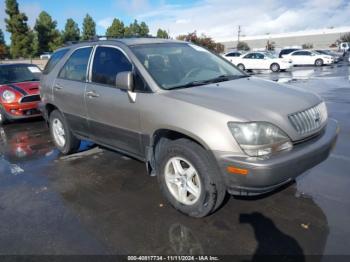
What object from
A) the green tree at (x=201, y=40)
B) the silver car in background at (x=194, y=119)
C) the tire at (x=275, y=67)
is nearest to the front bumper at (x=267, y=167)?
the silver car in background at (x=194, y=119)

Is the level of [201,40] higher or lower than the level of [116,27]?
lower

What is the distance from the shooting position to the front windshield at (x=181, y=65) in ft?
12.7

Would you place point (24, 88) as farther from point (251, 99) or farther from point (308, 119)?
point (308, 119)

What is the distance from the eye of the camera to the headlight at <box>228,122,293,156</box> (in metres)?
2.94

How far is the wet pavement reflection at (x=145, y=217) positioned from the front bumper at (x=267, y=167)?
0.50 meters

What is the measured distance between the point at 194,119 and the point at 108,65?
Answer: 1803mm

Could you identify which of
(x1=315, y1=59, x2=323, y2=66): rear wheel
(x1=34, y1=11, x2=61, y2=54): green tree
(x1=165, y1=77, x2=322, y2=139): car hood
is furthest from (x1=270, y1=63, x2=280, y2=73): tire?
(x1=34, y1=11, x2=61, y2=54): green tree

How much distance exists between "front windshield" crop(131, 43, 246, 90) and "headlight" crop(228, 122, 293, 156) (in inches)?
41.1

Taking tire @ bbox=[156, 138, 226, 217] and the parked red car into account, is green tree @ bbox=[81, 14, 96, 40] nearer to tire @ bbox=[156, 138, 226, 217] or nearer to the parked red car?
the parked red car

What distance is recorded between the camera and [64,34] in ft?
174

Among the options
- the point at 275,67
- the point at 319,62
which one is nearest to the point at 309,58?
the point at 319,62

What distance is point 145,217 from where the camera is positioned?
355cm

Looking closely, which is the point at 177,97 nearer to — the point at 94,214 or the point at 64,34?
the point at 94,214

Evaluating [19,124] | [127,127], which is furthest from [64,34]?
[127,127]
